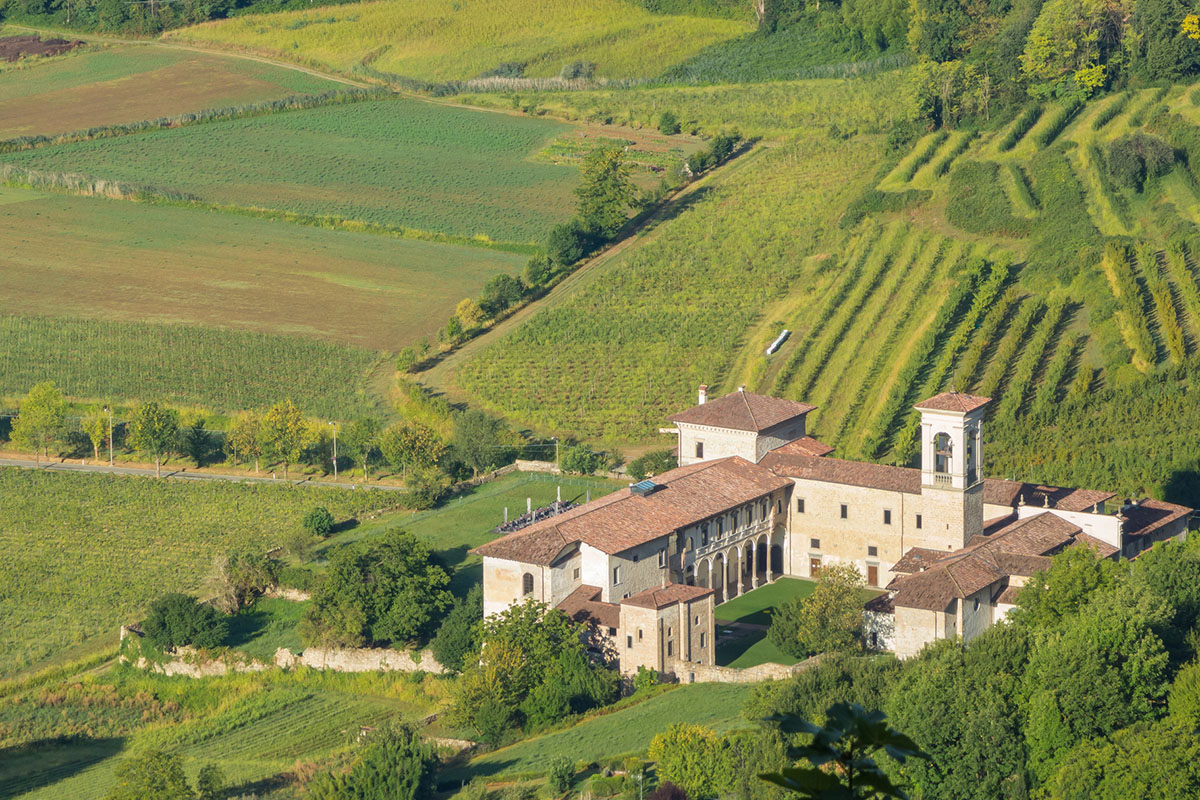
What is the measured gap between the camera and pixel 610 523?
71438 mm

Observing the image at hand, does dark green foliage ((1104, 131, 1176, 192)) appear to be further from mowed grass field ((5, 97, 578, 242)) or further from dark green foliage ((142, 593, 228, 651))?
dark green foliage ((142, 593, 228, 651))

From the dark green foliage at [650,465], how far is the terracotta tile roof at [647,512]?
22.5ft

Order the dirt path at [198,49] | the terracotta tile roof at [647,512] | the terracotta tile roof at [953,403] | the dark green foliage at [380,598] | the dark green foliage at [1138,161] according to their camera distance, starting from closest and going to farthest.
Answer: the terracotta tile roof at [647,512] < the dark green foliage at [380,598] < the terracotta tile roof at [953,403] < the dark green foliage at [1138,161] < the dirt path at [198,49]

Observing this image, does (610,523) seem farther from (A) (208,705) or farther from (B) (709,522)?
(A) (208,705)

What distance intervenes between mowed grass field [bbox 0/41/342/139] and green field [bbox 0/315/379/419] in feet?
137

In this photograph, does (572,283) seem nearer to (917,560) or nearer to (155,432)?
(155,432)

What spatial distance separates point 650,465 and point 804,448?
370 inches

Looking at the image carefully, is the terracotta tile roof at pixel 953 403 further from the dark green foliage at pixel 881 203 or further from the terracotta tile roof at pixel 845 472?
the dark green foliage at pixel 881 203

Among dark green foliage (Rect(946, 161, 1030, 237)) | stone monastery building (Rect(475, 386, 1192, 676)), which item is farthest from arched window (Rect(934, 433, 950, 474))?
dark green foliage (Rect(946, 161, 1030, 237))

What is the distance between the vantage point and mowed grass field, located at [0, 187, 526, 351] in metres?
114

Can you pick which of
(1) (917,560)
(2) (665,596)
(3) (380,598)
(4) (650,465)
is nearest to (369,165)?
(4) (650,465)

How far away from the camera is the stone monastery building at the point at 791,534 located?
67500mm

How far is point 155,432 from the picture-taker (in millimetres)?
93125

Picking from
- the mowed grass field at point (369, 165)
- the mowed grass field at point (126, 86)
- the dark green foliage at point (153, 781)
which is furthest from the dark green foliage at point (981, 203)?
the dark green foliage at point (153, 781)
